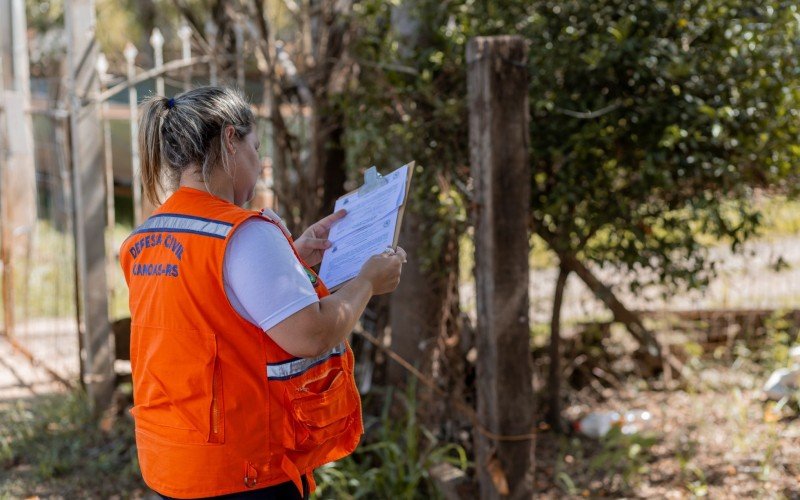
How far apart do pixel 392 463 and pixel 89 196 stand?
2.58 metres

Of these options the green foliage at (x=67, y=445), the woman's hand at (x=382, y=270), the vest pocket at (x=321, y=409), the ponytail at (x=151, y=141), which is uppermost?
the ponytail at (x=151, y=141)

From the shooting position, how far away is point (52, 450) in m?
4.80

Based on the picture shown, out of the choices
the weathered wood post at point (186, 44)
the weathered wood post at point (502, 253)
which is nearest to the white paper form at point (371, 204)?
the weathered wood post at point (502, 253)

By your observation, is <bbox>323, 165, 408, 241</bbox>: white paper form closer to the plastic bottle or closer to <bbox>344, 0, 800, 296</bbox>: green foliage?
<bbox>344, 0, 800, 296</bbox>: green foliage

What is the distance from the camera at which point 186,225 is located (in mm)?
1946

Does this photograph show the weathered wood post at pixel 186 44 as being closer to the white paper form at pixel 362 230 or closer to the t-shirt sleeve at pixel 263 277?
the white paper form at pixel 362 230

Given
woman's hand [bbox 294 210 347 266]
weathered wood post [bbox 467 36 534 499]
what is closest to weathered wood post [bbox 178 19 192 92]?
weathered wood post [bbox 467 36 534 499]

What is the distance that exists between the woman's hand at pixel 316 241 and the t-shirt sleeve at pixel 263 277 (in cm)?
53

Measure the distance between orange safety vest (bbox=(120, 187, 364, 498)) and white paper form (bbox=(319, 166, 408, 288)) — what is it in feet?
0.64

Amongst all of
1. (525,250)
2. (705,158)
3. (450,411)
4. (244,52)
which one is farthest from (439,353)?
(244,52)

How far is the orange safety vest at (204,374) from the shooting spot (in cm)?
192

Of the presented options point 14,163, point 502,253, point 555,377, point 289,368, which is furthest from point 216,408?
point 14,163

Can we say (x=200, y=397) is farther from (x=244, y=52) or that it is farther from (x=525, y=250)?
(x=244, y=52)

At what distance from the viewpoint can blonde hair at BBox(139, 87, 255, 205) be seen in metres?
2.00
